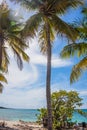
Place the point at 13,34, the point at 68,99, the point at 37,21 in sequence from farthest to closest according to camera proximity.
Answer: the point at 68,99 < the point at 13,34 < the point at 37,21

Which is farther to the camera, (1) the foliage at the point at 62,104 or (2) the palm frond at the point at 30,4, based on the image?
(1) the foliage at the point at 62,104

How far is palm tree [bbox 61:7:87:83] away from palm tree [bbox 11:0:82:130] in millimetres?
563

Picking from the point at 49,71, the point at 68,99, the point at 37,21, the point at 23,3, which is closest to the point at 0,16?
the point at 23,3

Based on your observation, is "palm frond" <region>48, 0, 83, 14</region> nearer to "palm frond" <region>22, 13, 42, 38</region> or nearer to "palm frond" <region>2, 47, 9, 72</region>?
"palm frond" <region>22, 13, 42, 38</region>

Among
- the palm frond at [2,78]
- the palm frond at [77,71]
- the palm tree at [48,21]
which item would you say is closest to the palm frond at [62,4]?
the palm tree at [48,21]

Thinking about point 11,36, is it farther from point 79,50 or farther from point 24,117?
point 24,117

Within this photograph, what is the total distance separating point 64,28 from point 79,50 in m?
1.88

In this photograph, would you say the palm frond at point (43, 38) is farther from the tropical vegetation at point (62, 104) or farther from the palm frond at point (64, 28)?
the tropical vegetation at point (62, 104)

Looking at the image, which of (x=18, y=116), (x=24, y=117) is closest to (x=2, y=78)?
(x=24, y=117)

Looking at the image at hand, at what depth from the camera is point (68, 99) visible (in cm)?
3105

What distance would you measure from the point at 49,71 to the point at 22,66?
192 inches

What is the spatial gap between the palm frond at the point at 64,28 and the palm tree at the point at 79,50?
427mm

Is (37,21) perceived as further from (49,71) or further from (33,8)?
(49,71)

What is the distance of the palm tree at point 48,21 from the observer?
76.3 ft
